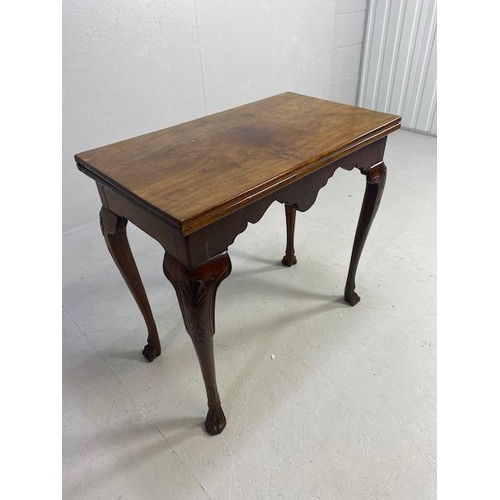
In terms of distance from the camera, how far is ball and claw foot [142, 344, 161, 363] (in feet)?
4.81

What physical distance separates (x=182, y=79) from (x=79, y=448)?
1.91 meters

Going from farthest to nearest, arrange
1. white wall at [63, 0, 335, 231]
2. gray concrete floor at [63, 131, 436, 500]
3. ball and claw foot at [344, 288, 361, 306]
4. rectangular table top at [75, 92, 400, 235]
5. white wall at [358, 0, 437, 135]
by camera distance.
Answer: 1. white wall at [358, 0, 437, 135]
2. white wall at [63, 0, 335, 231]
3. ball and claw foot at [344, 288, 361, 306]
4. gray concrete floor at [63, 131, 436, 500]
5. rectangular table top at [75, 92, 400, 235]

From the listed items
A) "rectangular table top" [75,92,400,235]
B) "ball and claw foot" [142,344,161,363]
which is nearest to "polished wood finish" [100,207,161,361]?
"ball and claw foot" [142,344,161,363]

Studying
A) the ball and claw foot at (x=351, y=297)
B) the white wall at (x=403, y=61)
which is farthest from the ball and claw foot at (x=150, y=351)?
the white wall at (x=403, y=61)

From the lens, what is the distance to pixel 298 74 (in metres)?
2.96

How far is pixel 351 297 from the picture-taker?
1.66 metres

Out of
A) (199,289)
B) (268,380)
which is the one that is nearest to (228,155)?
(199,289)

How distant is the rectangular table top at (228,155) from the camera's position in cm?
89

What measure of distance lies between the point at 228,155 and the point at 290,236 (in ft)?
2.69

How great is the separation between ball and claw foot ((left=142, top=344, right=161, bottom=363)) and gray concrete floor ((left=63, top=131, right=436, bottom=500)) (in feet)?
0.09

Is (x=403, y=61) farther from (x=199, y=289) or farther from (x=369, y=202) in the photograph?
(x=199, y=289)

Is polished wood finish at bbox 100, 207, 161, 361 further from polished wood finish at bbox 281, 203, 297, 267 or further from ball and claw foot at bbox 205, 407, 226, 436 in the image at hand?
polished wood finish at bbox 281, 203, 297, 267

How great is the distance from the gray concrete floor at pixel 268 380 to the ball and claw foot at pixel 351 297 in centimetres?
3

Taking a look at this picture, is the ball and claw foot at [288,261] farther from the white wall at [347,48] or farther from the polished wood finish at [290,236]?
the white wall at [347,48]
